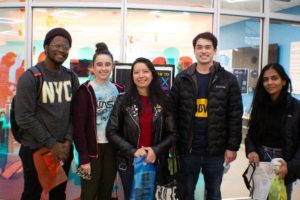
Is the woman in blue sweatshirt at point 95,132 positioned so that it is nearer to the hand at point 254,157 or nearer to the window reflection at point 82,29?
the hand at point 254,157

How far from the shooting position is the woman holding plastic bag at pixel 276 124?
2.45 m

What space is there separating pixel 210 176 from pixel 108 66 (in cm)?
127

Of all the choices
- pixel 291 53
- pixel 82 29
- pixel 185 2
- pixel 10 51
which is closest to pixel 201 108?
pixel 185 2

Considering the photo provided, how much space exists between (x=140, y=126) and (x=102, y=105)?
0.36m

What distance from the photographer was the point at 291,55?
6.14 m

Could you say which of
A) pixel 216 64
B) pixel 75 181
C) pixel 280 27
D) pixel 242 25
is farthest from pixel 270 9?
pixel 75 181

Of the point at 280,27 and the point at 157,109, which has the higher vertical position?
the point at 280,27

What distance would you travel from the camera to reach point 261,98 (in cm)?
262

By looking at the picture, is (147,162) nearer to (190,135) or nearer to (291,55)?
(190,135)

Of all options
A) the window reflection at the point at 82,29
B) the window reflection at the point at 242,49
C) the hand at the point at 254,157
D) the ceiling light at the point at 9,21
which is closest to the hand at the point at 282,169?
the hand at the point at 254,157

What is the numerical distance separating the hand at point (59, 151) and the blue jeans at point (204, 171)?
3.20ft

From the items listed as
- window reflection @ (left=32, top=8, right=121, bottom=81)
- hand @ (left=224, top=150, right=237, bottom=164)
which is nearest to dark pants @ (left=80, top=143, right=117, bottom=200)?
hand @ (left=224, top=150, right=237, bottom=164)

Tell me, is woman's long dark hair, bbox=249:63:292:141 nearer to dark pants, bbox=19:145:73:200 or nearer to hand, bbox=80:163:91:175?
hand, bbox=80:163:91:175

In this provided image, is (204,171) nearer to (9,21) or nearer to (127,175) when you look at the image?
(127,175)
